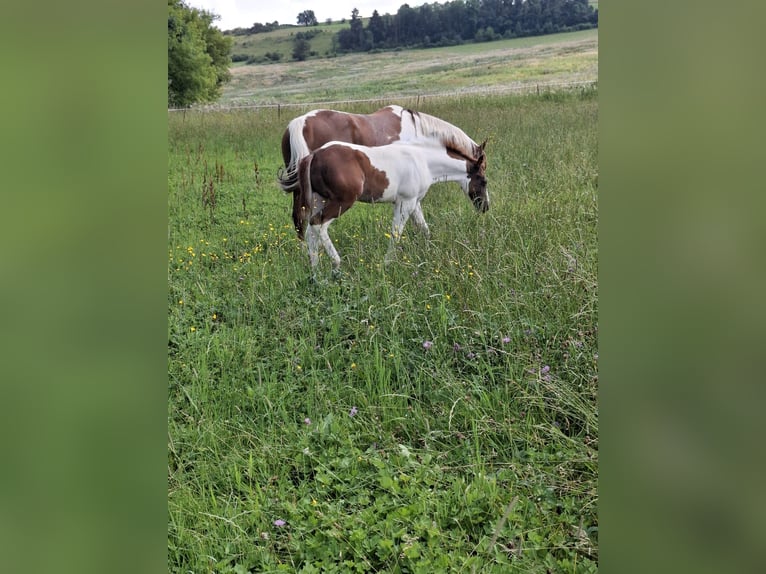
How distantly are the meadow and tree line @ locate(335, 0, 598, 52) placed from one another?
51 cm

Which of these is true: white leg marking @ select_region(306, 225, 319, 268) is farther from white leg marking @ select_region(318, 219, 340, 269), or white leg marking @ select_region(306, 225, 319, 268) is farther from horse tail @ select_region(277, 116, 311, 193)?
horse tail @ select_region(277, 116, 311, 193)

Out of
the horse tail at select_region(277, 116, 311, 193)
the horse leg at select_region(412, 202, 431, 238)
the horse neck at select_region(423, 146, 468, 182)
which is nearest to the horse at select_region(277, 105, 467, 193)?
the horse tail at select_region(277, 116, 311, 193)

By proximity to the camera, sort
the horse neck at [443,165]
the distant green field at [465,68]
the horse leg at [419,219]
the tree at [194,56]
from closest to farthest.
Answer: the horse leg at [419,219], the horse neck at [443,165], the distant green field at [465,68], the tree at [194,56]

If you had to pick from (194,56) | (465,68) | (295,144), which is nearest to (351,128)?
(295,144)

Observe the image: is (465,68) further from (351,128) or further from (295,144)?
(295,144)

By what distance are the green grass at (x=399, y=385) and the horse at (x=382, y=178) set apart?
0.12 meters

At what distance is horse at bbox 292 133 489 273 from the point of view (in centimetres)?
392

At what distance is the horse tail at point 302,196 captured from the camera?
396cm

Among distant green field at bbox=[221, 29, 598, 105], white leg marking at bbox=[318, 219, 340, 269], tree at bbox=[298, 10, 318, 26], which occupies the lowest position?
white leg marking at bbox=[318, 219, 340, 269]

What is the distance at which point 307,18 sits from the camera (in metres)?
4.72

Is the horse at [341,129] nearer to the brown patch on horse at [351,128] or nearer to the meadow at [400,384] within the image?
the brown patch on horse at [351,128]
